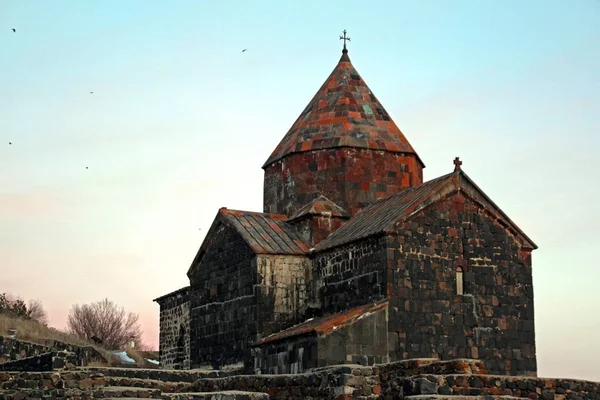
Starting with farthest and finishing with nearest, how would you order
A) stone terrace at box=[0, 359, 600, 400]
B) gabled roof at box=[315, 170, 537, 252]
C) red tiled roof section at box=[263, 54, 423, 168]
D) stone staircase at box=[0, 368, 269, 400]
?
red tiled roof section at box=[263, 54, 423, 168], gabled roof at box=[315, 170, 537, 252], stone staircase at box=[0, 368, 269, 400], stone terrace at box=[0, 359, 600, 400]

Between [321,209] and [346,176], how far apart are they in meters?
1.02

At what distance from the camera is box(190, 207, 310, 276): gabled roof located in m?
22.9

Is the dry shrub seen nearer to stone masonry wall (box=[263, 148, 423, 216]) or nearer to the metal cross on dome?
stone masonry wall (box=[263, 148, 423, 216])

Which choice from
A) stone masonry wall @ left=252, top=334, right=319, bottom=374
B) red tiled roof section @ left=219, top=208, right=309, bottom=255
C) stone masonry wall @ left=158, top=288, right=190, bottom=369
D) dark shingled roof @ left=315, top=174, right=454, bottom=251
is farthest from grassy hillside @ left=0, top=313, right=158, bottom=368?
dark shingled roof @ left=315, top=174, right=454, bottom=251

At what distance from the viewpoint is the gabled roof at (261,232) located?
75.1 ft

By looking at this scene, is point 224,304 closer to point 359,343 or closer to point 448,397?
point 359,343

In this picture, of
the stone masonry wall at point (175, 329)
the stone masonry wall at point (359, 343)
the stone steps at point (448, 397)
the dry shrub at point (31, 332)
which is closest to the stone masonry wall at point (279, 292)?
the stone masonry wall at point (359, 343)

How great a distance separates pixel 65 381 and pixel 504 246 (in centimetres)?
989

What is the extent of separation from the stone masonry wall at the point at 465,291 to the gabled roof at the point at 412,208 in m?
0.17

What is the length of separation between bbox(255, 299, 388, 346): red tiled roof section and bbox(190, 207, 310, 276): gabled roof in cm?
213

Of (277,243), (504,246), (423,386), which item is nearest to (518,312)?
(504,246)

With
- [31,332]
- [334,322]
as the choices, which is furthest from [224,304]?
[31,332]

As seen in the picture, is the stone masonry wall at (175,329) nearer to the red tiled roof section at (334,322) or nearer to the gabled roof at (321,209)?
the gabled roof at (321,209)

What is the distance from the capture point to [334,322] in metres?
19.9
